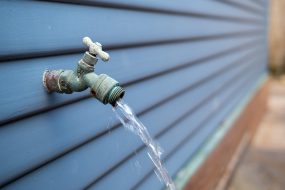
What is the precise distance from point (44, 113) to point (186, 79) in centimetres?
168

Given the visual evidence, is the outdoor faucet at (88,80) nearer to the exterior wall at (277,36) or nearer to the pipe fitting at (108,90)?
the pipe fitting at (108,90)

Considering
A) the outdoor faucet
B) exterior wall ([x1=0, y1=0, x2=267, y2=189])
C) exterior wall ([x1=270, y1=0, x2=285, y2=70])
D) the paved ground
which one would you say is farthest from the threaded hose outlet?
exterior wall ([x1=270, y1=0, x2=285, y2=70])

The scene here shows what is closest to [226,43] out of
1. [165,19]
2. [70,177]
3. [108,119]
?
[165,19]

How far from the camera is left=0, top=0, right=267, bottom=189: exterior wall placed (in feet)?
3.87

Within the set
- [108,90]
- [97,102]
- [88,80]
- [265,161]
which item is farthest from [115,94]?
[265,161]

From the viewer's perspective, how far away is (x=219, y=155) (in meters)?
3.76

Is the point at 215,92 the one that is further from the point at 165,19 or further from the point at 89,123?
the point at 89,123

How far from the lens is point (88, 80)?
1.23 m

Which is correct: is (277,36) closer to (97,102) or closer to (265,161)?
(265,161)

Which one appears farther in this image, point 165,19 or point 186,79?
point 186,79

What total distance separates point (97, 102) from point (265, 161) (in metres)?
3.81

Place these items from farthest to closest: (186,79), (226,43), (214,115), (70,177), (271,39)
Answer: (271,39), (226,43), (214,115), (186,79), (70,177)

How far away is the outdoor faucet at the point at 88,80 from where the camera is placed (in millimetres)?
1149

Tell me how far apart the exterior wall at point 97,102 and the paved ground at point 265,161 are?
1149mm
